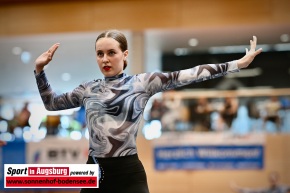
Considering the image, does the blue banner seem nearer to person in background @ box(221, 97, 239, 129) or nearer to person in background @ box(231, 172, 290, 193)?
person in background @ box(231, 172, 290, 193)

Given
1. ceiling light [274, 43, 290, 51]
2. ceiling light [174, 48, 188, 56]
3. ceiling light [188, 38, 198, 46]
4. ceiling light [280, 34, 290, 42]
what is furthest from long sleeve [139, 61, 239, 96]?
ceiling light [174, 48, 188, 56]

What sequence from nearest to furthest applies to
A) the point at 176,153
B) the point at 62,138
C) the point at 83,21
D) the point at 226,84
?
1. the point at 62,138
2. the point at 176,153
3. the point at 83,21
4. the point at 226,84

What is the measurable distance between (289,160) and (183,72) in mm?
5207

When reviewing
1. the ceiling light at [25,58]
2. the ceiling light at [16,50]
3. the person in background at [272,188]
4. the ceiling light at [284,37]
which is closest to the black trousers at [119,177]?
the ceiling light at [25,58]

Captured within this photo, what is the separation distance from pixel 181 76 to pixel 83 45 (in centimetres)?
469

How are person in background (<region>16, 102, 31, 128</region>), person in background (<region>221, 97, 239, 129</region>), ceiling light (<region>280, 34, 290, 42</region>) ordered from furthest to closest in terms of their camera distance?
1. ceiling light (<region>280, 34, 290, 42</region>)
2. person in background (<region>221, 97, 239, 129</region>)
3. person in background (<region>16, 102, 31, 128</region>)

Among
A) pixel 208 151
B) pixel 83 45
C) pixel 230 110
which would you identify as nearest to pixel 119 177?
pixel 83 45

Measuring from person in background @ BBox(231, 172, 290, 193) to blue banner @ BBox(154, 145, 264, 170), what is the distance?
21 centimetres

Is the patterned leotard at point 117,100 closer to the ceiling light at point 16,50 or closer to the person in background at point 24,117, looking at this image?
the person in background at point 24,117

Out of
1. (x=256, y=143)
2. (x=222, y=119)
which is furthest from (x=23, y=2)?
(x=256, y=143)

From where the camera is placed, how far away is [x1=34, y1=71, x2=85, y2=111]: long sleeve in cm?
207

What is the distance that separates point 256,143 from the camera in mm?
6848

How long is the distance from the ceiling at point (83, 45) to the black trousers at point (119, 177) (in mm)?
3158

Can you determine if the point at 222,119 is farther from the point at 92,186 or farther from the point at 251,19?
the point at 92,186
